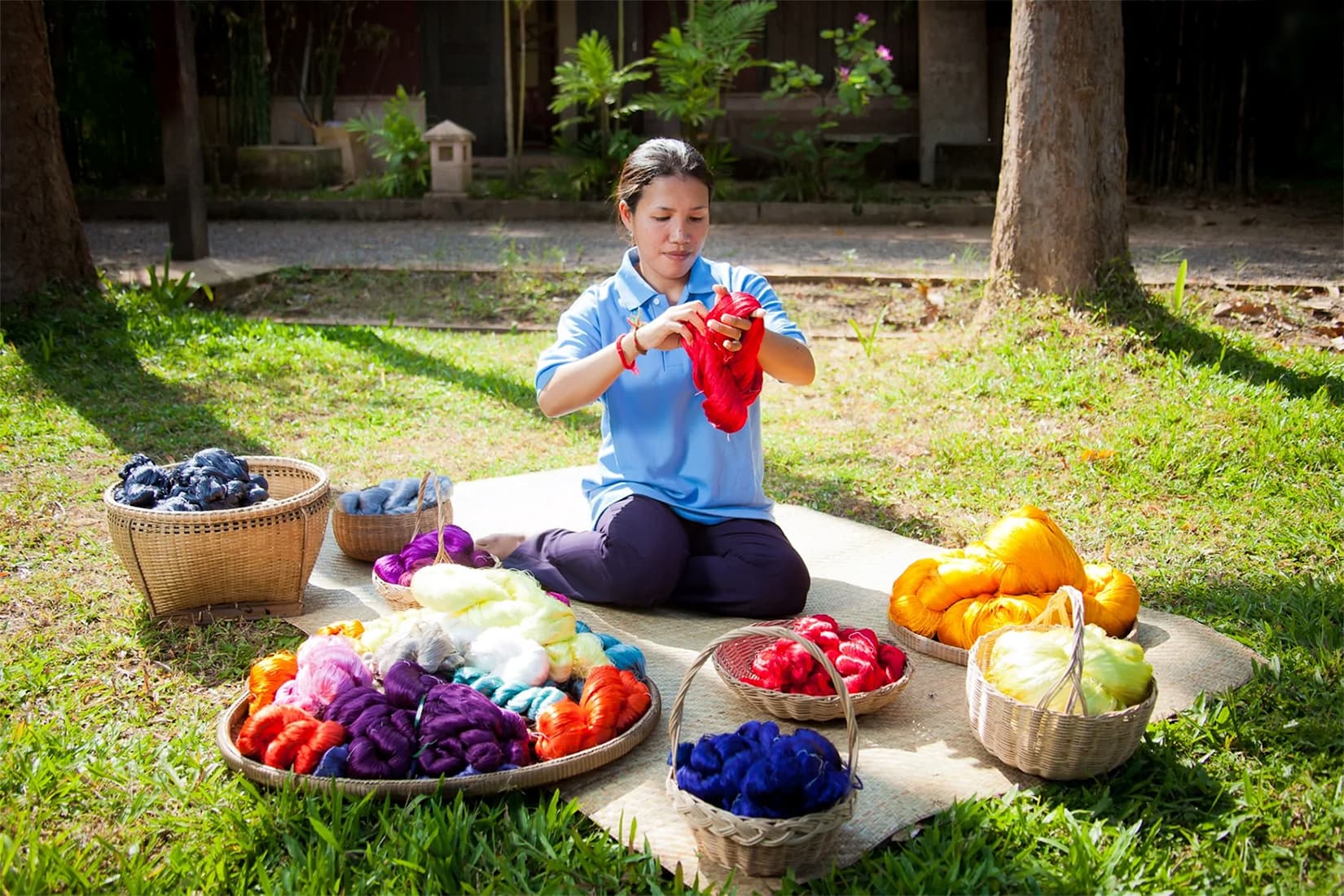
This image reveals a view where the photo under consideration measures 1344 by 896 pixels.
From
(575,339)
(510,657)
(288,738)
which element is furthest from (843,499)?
(288,738)

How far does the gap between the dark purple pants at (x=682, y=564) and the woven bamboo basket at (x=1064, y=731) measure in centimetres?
86

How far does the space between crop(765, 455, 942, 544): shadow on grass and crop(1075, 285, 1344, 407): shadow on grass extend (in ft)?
5.69

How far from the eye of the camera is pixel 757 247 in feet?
32.3

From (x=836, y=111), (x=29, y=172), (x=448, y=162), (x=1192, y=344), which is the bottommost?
(x=1192, y=344)

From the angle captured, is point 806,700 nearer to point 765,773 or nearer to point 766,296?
point 765,773

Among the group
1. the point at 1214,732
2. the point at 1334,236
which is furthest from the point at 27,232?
the point at 1334,236

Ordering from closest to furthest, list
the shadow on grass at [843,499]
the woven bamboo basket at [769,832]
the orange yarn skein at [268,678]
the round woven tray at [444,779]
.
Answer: the woven bamboo basket at [769,832] < the round woven tray at [444,779] < the orange yarn skein at [268,678] < the shadow on grass at [843,499]

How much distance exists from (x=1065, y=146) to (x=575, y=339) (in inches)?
141

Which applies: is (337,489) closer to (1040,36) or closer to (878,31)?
(1040,36)

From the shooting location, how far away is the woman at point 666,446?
3.26 meters

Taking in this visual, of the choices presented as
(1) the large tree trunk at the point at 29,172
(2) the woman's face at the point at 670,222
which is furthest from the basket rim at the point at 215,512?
(1) the large tree trunk at the point at 29,172

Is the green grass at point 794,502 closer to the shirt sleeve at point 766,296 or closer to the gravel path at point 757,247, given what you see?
the shirt sleeve at point 766,296

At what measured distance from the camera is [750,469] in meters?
3.53

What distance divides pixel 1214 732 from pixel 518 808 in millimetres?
1581
